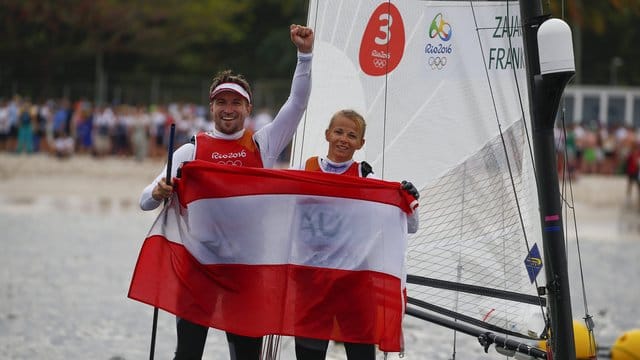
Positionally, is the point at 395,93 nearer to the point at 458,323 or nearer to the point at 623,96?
the point at 458,323

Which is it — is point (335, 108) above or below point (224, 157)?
above

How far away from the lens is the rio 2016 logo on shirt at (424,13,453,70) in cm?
763

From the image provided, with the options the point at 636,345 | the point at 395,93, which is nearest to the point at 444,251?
the point at 395,93

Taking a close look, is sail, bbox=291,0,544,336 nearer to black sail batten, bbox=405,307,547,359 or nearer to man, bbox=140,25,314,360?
black sail batten, bbox=405,307,547,359

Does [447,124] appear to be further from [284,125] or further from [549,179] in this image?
[284,125]

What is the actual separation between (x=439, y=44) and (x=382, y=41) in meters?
0.33

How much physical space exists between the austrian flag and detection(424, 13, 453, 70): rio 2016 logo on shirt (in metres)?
1.78

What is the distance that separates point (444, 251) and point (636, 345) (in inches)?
114

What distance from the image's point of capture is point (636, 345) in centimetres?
975

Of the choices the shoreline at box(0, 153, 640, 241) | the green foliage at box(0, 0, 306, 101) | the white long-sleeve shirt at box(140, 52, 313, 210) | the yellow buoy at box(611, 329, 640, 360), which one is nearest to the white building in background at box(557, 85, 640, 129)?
the shoreline at box(0, 153, 640, 241)

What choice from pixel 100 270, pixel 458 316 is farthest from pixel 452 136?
pixel 100 270

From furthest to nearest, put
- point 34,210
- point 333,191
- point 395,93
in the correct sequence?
point 34,210 → point 395,93 → point 333,191

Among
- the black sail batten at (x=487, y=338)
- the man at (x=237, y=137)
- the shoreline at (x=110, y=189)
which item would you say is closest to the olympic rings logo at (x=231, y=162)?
the man at (x=237, y=137)

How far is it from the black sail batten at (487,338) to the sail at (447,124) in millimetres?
77
